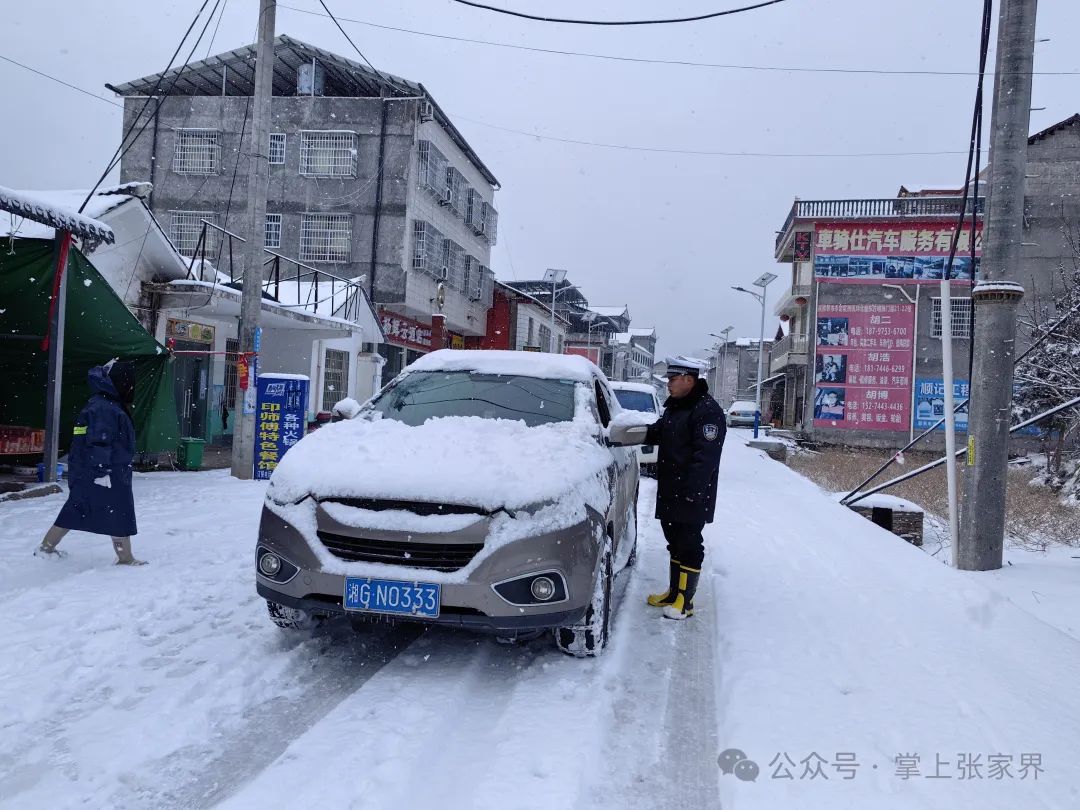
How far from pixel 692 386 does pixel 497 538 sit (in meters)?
2.08

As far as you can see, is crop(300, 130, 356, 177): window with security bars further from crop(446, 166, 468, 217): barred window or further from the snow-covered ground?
the snow-covered ground

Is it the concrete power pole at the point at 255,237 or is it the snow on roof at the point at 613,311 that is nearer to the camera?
the concrete power pole at the point at 255,237

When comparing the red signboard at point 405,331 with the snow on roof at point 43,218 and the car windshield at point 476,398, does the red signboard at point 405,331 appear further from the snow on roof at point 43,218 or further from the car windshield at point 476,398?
the car windshield at point 476,398

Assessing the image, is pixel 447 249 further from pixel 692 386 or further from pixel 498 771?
pixel 498 771

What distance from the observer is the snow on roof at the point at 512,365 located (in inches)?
213

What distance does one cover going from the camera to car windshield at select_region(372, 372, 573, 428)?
191 inches

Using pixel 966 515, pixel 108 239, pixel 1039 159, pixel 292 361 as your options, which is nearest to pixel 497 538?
pixel 966 515

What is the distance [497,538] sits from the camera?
352 cm

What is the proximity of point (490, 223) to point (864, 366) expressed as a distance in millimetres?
18680

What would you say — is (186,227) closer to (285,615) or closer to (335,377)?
(335,377)

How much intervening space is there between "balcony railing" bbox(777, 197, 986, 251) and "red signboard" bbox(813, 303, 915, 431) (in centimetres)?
421

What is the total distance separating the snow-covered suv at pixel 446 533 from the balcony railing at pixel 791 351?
1371 inches

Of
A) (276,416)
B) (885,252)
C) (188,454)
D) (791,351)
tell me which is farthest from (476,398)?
(791,351)

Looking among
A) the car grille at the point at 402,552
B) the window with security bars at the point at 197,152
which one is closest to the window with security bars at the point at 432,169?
the window with security bars at the point at 197,152
